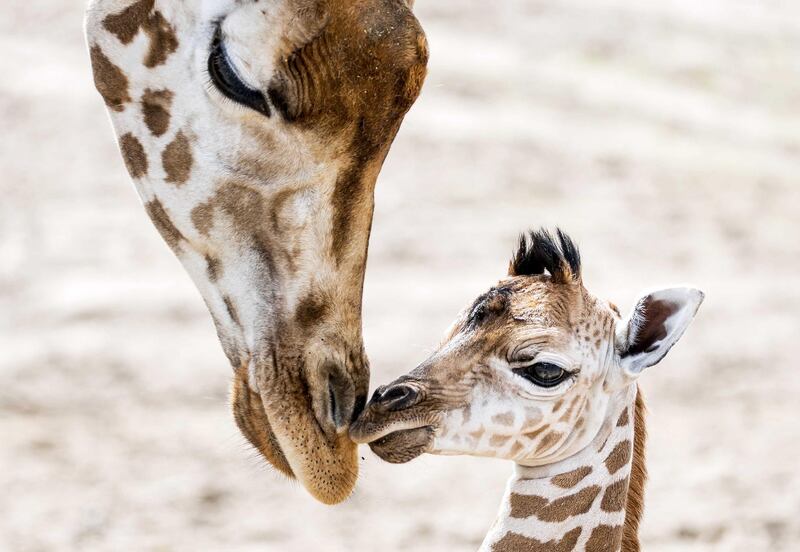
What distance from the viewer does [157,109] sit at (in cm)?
306

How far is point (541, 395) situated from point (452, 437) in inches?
10.3

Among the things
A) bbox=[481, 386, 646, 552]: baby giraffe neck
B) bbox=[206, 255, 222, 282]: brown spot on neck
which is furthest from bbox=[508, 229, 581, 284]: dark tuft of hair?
bbox=[206, 255, 222, 282]: brown spot on neck

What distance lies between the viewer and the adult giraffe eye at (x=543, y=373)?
3.11 metres

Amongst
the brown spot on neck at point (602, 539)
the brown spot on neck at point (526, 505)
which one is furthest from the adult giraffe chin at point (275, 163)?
the brown spot on neck at point (602, 539)

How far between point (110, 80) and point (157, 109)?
0.52ft

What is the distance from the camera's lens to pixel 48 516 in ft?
19.9

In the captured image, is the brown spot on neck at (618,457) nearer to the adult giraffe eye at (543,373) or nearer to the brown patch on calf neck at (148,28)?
the adult giraffe eye at (543,373)

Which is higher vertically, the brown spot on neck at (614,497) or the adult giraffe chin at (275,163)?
the adult giraffe chin at (275,163)

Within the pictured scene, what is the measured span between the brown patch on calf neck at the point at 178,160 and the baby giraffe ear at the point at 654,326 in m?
1.24

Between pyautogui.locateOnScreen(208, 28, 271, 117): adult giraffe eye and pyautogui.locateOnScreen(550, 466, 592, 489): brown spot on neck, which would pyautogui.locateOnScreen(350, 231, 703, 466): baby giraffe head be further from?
pyautogui.locateOnScreen(208, 28, 271, 117): adult giraffe eye

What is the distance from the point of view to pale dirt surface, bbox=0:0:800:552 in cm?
613

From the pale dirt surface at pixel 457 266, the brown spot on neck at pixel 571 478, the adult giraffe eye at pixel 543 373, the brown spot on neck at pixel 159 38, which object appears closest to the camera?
the brown spot on neck at pixel 159 38

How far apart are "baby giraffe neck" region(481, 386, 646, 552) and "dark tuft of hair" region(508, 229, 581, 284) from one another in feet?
1.24

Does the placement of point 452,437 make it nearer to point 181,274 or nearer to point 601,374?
point 601,374
